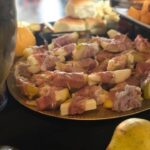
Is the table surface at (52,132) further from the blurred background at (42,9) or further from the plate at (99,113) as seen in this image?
the blurred background at (42,9)

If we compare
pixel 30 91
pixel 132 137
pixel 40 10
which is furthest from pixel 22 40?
pixel 40 10

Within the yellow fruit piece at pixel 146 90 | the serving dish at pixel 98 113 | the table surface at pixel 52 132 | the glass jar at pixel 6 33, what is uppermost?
the glass jar at pixel 6 33

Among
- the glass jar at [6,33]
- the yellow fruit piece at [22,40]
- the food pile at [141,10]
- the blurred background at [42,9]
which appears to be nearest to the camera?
the glass jar at [6,33]

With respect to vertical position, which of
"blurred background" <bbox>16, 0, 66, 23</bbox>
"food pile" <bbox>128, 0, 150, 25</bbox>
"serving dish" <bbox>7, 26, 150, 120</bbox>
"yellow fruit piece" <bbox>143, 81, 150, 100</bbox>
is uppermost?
"food pile" <bbox>128, 0, 150, 25</bbox>

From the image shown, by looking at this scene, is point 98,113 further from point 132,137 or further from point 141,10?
point 141,10

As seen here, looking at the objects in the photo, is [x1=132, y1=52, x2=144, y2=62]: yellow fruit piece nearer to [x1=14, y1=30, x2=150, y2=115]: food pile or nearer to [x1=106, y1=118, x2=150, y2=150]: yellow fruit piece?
[x1=14, y1=30, x2=150, y2=115]: food pile

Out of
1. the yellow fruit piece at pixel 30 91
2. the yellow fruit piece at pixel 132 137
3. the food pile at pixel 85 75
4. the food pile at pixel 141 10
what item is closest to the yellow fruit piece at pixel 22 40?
the food pile at pixel 85 75

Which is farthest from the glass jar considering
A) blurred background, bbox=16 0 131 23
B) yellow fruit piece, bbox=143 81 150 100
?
blurred background, bbox=16 0 131 23
